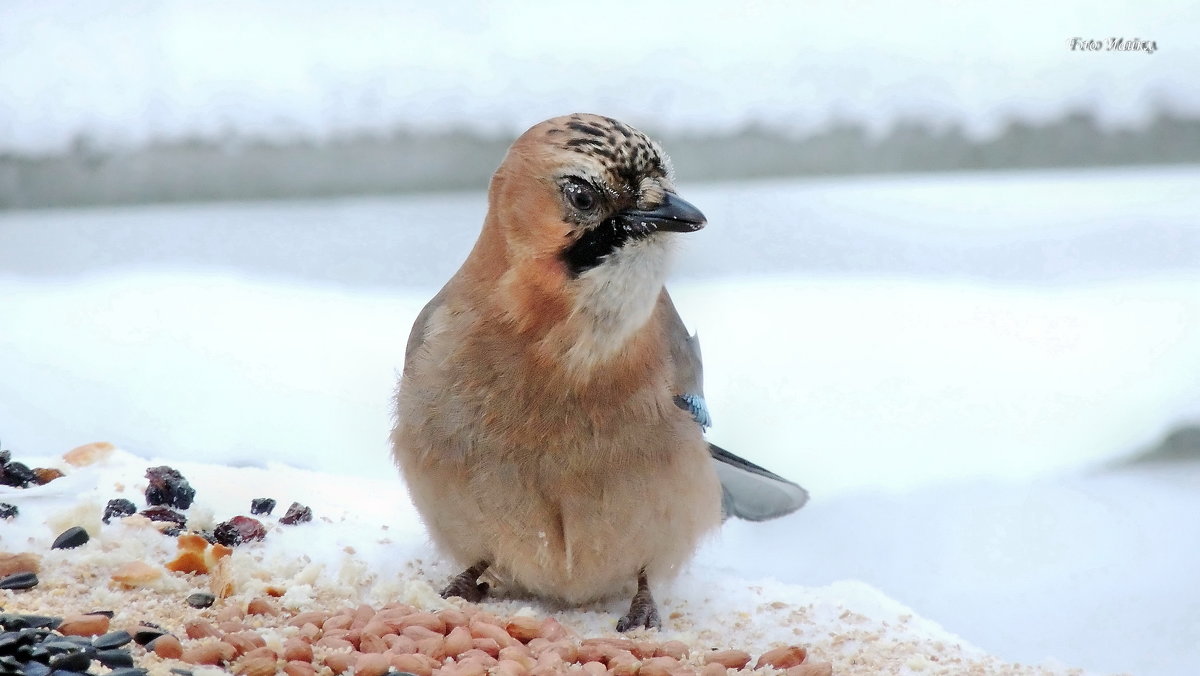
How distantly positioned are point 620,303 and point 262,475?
41.6 inches

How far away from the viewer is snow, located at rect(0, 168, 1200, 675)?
2219mm

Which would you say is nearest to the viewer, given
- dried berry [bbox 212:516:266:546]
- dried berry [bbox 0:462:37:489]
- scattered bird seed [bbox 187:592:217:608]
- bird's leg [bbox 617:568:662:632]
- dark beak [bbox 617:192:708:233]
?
dark beak [bbox 617:192:708:233]

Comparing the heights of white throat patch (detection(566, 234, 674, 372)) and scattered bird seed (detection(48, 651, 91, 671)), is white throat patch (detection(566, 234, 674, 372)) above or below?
above

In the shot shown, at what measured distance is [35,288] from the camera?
10.9 feet

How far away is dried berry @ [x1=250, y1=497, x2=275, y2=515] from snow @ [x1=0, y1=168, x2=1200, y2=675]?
2.5 inches

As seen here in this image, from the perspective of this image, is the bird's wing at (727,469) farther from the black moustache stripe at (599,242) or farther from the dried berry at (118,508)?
the dried berry at (118,508)

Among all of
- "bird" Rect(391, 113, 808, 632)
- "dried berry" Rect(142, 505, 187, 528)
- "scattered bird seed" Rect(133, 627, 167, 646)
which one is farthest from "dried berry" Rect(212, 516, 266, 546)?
"scattered bird seed" Rect(133, 627, 167, 646)

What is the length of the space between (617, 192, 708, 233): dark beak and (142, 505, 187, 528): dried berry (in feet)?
3.27

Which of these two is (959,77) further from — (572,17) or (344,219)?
(344,219)

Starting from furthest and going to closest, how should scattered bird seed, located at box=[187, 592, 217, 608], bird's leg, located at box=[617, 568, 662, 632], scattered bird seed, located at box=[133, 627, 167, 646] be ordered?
1. bird's leg, located at box=[617, 568, 662, 632]
2. scattered bird seed, located at box=[187, 592, 217, 608]
3. scattered bird seed, located at box=[133, 627, 167, 646]

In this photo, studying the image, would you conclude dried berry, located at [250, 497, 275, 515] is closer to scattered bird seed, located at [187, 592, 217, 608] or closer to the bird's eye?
scattered bird seed, located at [187, 592, 217, 608]

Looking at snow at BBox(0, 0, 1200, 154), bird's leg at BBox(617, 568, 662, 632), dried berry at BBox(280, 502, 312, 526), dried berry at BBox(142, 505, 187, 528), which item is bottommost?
bird's leg at BBox(617, 568, 662, 632)

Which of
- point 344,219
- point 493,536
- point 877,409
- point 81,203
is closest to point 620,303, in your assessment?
point 493,536

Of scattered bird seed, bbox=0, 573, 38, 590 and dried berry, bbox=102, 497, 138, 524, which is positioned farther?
dried berry, bbox=102, 497, 138, 524
